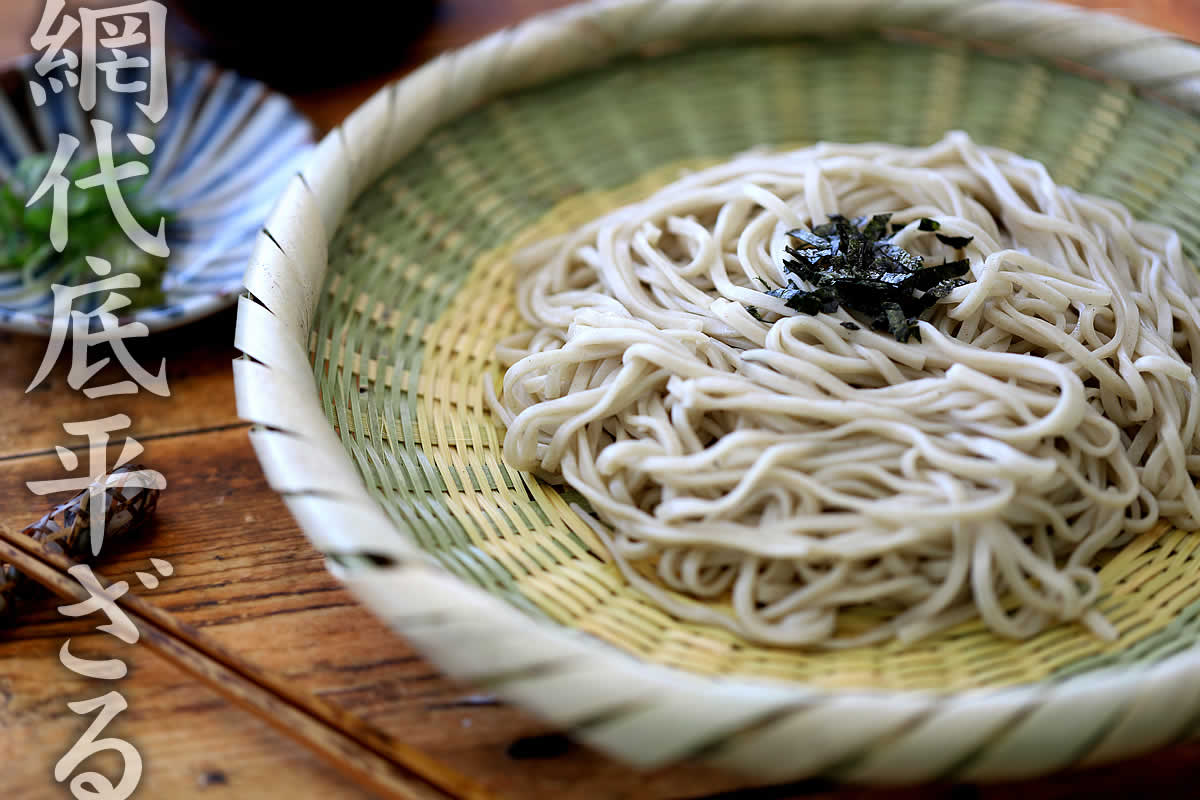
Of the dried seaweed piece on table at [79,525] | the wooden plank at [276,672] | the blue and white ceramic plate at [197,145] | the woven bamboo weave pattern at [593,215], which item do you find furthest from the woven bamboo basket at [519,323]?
the blue and white ceramic plate at [197,145]

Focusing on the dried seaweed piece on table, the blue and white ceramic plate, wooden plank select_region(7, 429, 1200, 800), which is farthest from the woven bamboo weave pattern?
the blue and white ceramic plate

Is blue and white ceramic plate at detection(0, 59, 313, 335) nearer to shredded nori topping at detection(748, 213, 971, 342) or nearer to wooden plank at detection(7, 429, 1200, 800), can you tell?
wooden plank at detection(7, 429, 1200, 800)

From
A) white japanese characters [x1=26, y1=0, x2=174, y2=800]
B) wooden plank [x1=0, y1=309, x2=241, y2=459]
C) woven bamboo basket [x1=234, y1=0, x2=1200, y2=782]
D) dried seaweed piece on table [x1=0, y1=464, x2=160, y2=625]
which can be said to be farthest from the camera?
wooden plank [x1=0, y1=309, x2=241, y2=459]

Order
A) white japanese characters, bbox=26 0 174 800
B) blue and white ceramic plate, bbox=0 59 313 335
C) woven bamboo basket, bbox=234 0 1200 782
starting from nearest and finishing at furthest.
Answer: woven bamboo basket, bbox=234 0 1200 782 → white japanese characters, bbox=26 0 174 800 → blue and white ceramic plate, bbox=0 59 313 335

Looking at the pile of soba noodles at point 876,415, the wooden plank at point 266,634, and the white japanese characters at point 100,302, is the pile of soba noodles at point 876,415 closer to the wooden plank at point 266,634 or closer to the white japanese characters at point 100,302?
the wooden plank at point 266,634

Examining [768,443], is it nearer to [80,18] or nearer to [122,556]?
[122,556]

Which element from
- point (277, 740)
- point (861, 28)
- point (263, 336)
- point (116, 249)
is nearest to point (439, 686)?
point (277, 740)

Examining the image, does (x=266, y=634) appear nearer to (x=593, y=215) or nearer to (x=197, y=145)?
(x=593, y=215)

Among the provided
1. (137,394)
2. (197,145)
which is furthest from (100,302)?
(197,145)
